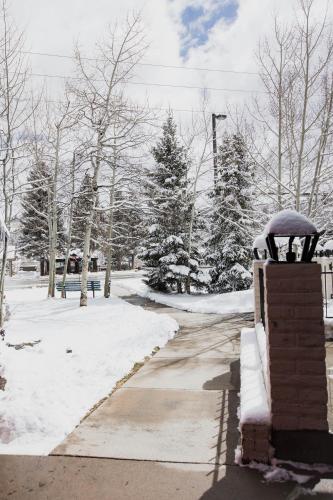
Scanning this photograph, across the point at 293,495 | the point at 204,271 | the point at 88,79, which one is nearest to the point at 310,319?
the point at 293,495

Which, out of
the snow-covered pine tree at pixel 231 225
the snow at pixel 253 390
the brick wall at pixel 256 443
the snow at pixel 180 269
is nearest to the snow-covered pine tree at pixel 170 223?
the snow at pixel 180 269

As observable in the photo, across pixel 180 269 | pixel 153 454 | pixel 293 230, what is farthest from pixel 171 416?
pixel 180 269

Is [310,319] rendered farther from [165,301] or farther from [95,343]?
[165,301]

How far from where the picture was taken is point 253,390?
415cm

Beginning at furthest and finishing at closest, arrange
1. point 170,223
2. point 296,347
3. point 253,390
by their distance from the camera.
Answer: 1. point 170,223
2. point 253,390
3. point 296,347

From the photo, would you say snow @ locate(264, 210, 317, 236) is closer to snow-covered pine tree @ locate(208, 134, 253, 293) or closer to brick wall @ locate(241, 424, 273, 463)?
brick wall @ locate(241, 424, 273, 463)

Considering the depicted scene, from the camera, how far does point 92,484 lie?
3.29 metres

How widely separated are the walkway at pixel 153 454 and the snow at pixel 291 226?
2.21 meters

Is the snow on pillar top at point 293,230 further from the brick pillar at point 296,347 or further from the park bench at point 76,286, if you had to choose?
the park bench at point 76,286

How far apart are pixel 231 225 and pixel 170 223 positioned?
3817 mm

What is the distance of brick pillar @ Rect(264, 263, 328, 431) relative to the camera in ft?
11.2

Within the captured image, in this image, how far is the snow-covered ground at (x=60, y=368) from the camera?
14.1 ft

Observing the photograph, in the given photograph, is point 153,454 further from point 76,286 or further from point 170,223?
point 76,286

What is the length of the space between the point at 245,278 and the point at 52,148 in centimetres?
1283
